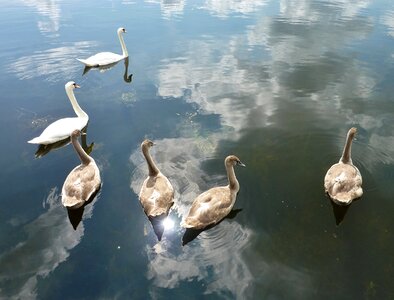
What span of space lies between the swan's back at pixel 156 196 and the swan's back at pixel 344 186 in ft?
15.9

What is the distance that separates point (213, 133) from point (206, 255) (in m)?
6.52

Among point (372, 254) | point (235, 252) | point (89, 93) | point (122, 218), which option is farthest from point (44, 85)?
point (372, 254)

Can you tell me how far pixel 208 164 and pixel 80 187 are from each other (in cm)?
451

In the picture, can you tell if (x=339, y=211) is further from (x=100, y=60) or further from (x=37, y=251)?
(x=100, y=60)

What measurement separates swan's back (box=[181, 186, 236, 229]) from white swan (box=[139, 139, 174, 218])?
83 cm

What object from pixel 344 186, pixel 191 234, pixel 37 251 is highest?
pixel 344 186

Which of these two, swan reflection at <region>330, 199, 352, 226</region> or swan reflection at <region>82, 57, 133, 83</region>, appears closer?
swan reflection at <region>330, 199, 352, 226</region>

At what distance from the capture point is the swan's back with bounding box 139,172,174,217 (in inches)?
388

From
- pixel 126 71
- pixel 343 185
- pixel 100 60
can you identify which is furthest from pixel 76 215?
pixel 100 60

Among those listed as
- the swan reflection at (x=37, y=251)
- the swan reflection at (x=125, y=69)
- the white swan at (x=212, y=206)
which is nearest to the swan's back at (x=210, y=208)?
the white swan at (x=212, y=206)

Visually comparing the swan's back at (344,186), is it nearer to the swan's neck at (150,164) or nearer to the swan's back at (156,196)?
the swan's back at (156,196)

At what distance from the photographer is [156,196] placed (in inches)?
395

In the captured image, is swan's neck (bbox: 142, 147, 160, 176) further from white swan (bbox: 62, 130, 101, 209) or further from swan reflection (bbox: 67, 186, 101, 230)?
swan reflection (bbox: 67, 186, 101, 230)

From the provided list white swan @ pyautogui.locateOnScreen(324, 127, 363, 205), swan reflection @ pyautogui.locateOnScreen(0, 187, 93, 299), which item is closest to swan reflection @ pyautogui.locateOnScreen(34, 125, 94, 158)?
swan reflection @ pyautogui.locateOnScreen(0, 187, 93, 299)
